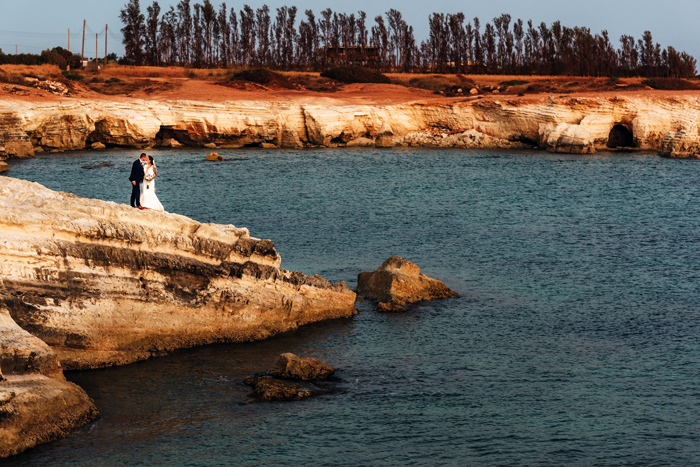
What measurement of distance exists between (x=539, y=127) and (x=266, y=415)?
56.8m

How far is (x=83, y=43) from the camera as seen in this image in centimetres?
10350

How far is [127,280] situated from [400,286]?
25.1 ft

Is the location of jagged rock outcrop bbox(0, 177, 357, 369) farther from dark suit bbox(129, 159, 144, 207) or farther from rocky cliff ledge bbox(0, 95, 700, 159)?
rocky cliff ledge bbox(0, 95, 700, 159)

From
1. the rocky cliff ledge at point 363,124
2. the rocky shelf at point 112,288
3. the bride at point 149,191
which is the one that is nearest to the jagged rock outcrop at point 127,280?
the rocky shelf at point 112,288

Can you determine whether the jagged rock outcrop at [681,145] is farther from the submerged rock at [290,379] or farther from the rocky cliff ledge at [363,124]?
the submerged rock at [290,379]

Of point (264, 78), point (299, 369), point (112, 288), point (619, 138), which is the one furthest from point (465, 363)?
point (264, 78)

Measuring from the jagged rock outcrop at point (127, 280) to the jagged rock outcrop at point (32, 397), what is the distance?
1.51m

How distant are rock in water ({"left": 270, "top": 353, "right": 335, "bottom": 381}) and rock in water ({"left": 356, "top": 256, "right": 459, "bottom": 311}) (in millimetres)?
5294

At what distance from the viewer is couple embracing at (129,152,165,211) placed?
1869 centimetres

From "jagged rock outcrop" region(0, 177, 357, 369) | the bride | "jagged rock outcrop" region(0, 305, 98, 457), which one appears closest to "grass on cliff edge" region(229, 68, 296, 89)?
the bride

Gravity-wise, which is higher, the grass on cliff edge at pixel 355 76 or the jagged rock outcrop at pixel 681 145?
the grass on cliff edge at pixel 355 76

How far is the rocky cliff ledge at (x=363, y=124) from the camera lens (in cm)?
5819

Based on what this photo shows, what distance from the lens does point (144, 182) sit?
18891 millimetres

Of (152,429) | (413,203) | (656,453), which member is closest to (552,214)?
(413,203)
